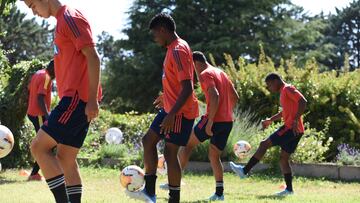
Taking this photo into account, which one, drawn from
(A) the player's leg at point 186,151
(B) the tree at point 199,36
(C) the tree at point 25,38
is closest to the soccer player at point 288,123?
(A) the player's leg at point 186,151

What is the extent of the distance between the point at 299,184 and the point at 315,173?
4.34 feet

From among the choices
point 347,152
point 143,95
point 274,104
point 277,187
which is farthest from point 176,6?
point 277,187

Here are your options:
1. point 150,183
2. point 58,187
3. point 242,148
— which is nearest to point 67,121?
point 58,187

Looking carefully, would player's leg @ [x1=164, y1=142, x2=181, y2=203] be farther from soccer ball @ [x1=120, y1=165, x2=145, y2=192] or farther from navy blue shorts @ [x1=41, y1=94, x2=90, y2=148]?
navy blue shorts @ [x1=41, y1=94, x2=90, y2=148]

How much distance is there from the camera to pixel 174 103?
5.77m

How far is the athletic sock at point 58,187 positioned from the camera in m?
4.63

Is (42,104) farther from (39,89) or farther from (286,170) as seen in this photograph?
(286,170)

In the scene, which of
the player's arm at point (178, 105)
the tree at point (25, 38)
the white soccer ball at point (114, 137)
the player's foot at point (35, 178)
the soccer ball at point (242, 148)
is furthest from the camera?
the tree at point (25, 38)

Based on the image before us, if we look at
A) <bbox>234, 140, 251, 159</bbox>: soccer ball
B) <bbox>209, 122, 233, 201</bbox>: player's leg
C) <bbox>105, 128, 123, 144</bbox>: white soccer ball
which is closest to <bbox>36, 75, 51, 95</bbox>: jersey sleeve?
<bbox>209, 122, 233, 201</bbox>: player's leg

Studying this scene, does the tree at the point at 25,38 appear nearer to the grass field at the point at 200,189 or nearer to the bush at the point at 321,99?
the bush at the point at 321,99

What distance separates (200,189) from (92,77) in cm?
459

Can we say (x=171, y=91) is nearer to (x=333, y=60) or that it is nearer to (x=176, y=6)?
(x=176, y=6)

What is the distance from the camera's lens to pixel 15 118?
10.7m

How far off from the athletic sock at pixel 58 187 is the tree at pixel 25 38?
3789 centimetres
